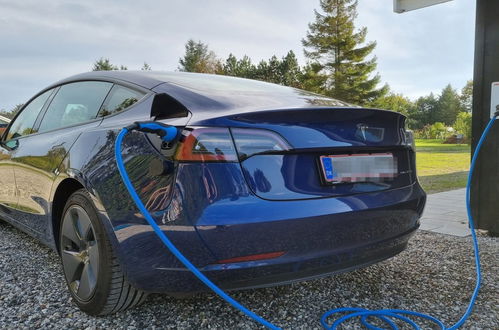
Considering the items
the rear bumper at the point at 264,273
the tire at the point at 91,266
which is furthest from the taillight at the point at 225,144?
the tire at the point at 91,266

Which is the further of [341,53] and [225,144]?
[341,53]

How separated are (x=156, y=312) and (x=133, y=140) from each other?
0.93 m

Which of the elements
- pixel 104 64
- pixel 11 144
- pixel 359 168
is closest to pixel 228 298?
pixel 359 168

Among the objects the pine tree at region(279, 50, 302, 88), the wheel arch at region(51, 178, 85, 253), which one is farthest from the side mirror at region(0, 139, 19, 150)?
the pine tree at region(279, 50, 302, 88)

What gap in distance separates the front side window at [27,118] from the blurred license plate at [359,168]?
7.98 ft

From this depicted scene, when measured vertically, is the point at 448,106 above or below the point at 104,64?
below

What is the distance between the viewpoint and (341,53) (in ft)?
124

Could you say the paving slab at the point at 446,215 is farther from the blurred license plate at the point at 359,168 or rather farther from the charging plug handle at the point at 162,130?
the charging plug handle at the point at 162,130

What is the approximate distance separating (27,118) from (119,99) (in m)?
1.65

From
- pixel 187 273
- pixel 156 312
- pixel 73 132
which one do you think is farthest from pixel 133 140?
pixel 156 312

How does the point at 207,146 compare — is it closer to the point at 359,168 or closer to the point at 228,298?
the point at 228,298

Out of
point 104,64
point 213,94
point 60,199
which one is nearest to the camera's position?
point 213,94

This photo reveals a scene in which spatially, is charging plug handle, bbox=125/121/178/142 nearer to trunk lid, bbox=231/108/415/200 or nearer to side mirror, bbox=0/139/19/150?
trunk lid, bbox=231/108/415/200

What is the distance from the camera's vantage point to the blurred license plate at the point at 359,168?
1621 mm
